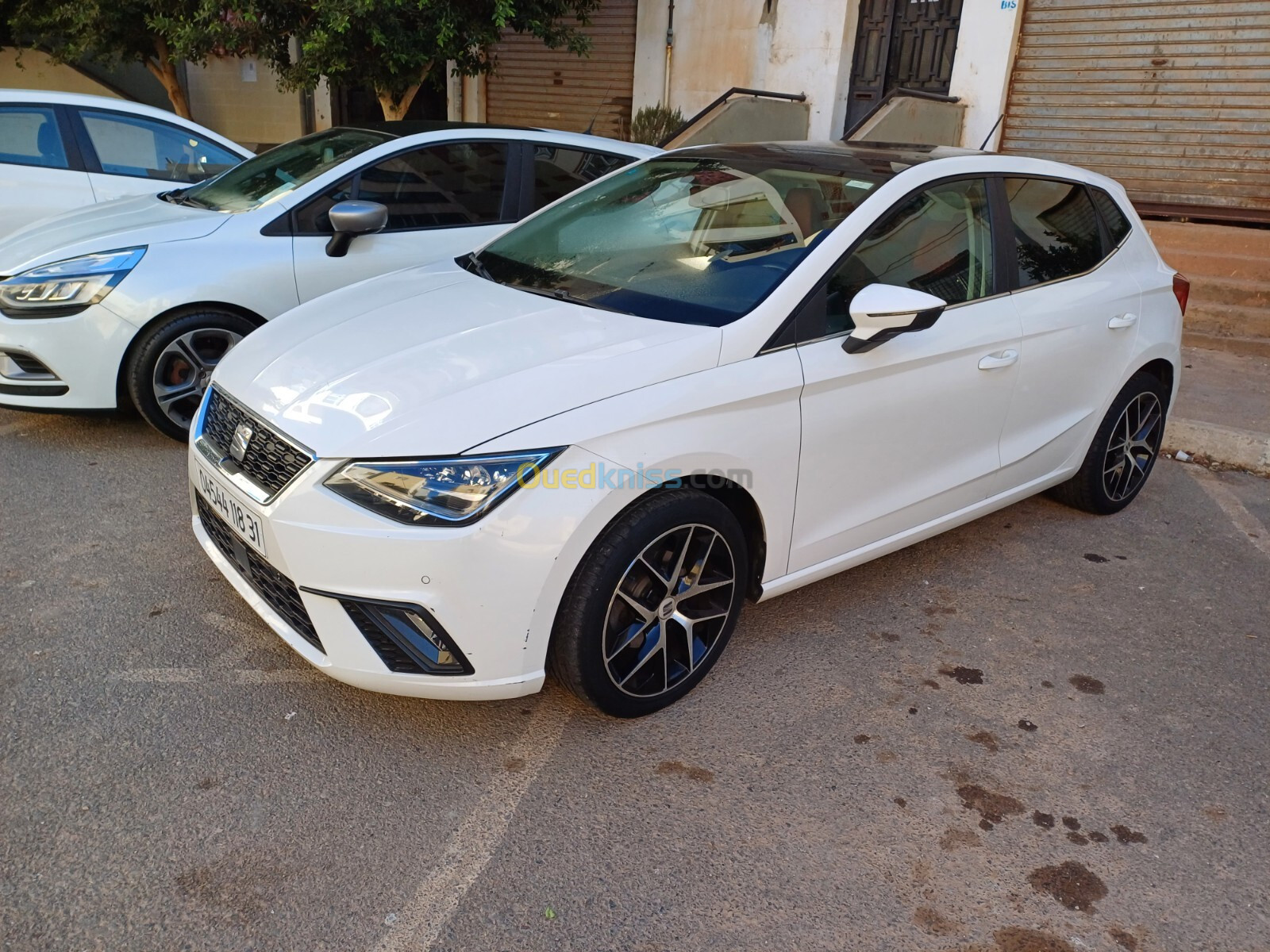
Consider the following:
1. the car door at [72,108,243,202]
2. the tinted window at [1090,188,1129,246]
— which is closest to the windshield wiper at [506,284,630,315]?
the tinted window at [1090,188,1129,246]

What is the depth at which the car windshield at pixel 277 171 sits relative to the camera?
511 cm

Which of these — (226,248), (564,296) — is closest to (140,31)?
(226,248)

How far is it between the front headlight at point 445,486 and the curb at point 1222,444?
444 centimetres

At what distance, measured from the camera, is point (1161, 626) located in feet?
12.3

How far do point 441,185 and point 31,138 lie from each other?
10.8 feet

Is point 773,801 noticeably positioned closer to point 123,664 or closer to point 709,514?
point 709,514

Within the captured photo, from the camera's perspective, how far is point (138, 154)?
22.5 ft

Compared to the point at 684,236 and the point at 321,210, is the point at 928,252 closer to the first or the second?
the point at 684,236

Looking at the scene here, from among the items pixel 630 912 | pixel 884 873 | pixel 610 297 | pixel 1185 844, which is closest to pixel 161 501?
pixel 610 297

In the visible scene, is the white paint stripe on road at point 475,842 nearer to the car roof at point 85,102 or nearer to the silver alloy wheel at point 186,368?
the silver alloy wheel at point 186,368

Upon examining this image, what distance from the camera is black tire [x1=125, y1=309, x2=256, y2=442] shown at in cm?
462

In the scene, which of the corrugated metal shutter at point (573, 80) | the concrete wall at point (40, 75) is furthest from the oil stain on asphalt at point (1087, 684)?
the concrete wall at point (40, 75)

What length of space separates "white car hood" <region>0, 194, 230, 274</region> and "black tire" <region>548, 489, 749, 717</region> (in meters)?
3.18

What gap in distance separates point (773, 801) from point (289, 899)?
4.07 ft
